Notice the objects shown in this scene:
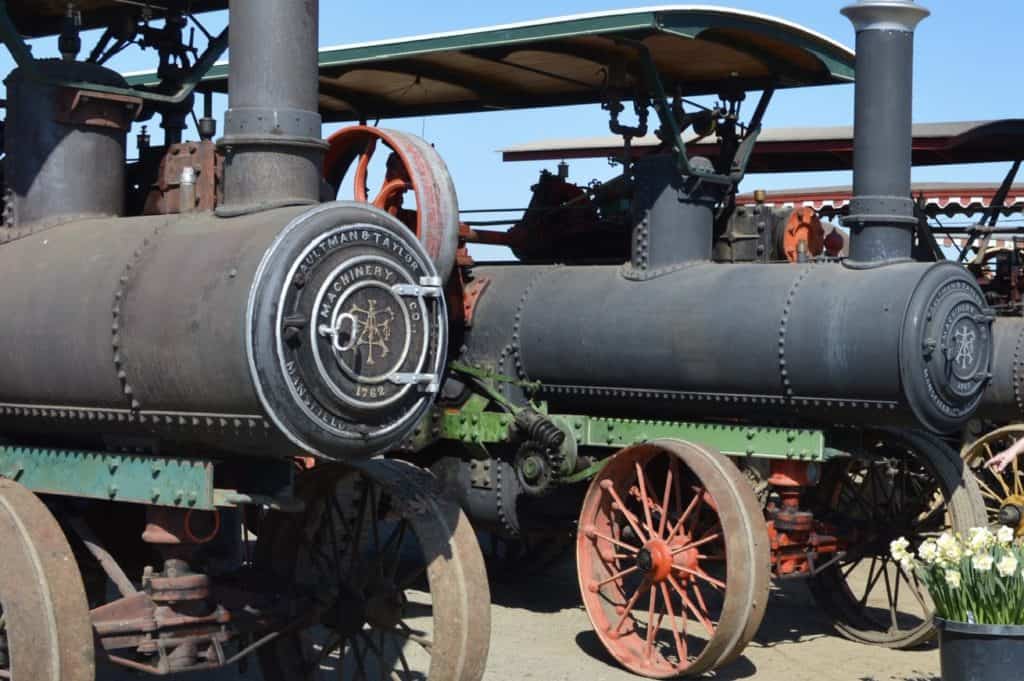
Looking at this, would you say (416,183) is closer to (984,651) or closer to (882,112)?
(882,112)

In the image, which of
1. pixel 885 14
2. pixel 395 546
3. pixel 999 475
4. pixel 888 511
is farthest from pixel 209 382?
pixel 999 475

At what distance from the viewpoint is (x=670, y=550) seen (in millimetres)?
6871

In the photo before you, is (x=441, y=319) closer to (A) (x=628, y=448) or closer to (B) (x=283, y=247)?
(B) (x=283, y=247)

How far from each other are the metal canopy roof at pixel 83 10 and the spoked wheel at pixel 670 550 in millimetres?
2700

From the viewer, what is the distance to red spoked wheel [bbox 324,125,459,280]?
7168 millimetres

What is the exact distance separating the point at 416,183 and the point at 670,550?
2002 mm

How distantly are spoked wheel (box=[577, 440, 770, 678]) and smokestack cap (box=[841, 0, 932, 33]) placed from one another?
2.19m

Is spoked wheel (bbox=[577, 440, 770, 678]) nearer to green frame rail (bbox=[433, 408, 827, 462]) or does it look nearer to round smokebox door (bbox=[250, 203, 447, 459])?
green frame rail (bbox=[433, 408, 827, 462])

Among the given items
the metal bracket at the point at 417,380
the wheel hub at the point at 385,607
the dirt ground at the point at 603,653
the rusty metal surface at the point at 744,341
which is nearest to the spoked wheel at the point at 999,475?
the dirt ground at the point at 603,653

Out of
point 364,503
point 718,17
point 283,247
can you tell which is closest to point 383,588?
point 364,503

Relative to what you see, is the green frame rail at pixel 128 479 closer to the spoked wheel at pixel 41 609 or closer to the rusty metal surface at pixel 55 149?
the spoked wheel at pixel 41 609

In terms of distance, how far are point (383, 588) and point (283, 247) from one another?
151 centimetres

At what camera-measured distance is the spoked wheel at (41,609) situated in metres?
4.29

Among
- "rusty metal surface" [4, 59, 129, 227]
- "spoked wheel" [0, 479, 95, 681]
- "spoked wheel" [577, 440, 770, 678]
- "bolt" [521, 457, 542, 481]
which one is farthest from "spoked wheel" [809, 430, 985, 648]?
"spoked wheel" [0, 479, 95, 681]
